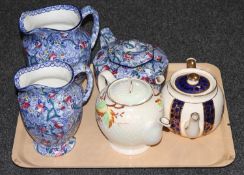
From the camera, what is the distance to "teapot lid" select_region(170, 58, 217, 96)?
40.4 inches

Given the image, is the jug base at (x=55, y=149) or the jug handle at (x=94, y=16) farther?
the jug handle at (x=94, y=16)

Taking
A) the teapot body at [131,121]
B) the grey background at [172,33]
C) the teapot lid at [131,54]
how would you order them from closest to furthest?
the teapot body at [131,121]
the teapot lid at [131,54]
the grey background at [172,33]

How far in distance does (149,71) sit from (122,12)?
0.56 metres

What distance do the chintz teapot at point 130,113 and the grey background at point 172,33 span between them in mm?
267

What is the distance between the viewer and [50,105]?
999 millimetres

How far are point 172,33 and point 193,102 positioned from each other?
0.54m

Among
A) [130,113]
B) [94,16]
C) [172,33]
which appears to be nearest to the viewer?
[130,113]

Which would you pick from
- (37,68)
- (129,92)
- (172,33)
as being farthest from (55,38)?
(172,33)

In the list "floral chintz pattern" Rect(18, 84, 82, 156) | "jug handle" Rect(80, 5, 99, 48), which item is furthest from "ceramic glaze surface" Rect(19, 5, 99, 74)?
"floral chintz pattern" Rect(18, 84, 82, 156)

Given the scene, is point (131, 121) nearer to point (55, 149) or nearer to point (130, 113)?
point (130, 113)

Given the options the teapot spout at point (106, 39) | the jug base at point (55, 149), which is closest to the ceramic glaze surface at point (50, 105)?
the jug base at point (55, 149)

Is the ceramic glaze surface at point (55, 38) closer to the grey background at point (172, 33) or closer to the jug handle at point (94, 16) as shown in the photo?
the jug handle at point (94, 16)

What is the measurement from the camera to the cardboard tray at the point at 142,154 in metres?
1.04

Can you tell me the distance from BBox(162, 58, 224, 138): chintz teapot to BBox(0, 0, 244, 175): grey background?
0.55 feet
